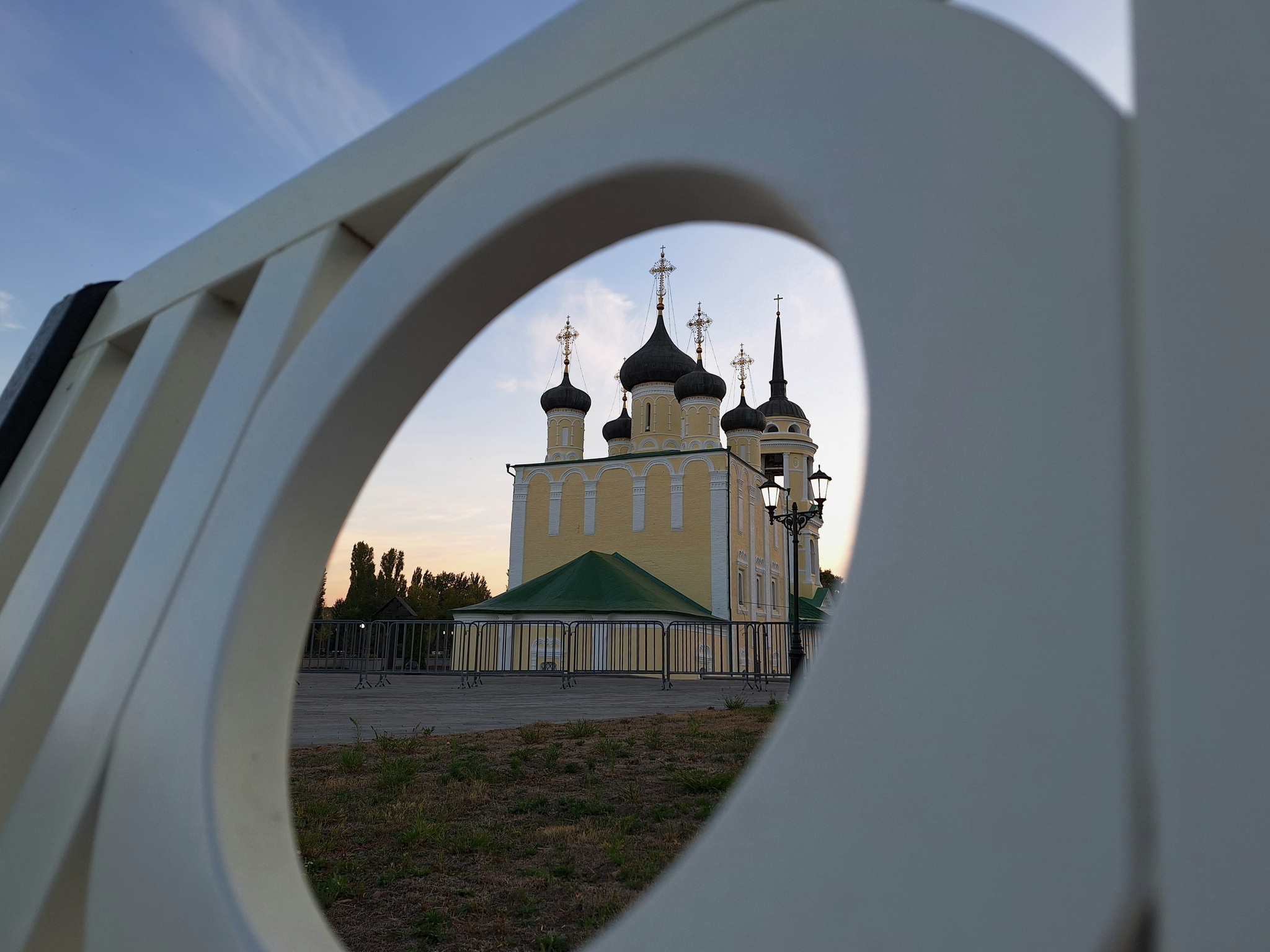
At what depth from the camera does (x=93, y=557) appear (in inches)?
78.9

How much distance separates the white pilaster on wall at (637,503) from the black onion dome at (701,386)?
4013 millimetres

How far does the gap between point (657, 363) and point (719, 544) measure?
833 centimetres

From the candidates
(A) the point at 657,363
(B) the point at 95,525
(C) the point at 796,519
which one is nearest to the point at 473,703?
(C) the point at 796,519

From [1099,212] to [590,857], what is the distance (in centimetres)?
332

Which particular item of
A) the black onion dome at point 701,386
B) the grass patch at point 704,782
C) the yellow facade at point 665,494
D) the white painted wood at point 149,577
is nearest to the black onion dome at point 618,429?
the yellow facade at point 665,494

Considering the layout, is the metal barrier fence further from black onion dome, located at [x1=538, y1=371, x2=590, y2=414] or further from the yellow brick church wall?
black onion dome, located at [x1=538, y1=371, x2=590, y2=414]

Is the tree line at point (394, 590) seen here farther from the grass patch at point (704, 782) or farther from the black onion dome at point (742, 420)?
the grass patch at point (704, 782)

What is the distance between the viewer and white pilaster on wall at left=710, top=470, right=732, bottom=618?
27.3m

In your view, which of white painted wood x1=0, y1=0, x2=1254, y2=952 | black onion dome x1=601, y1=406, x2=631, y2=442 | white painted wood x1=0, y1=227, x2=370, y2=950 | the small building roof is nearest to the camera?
white painted wood x1=0, y1=0, x2=1254, y2=952

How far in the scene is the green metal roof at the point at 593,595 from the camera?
2342cm

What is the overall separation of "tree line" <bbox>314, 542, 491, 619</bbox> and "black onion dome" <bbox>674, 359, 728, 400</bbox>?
1575 cm

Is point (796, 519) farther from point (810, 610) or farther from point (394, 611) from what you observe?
point (394, 611)

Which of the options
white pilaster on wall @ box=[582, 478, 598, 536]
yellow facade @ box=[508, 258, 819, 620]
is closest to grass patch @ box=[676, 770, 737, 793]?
yellow facade @ box=[508, 258, 819, 620]

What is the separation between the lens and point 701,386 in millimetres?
30734
